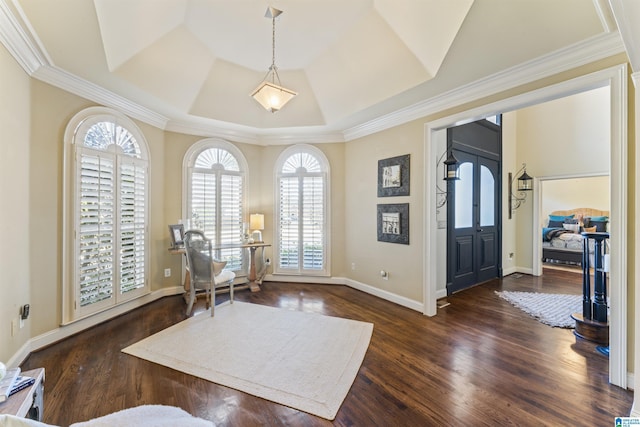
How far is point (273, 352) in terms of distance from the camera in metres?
2.58

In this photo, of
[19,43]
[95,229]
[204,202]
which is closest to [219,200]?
[204,202]

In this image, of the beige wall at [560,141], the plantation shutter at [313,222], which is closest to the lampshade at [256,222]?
the plantation shutter at [313,222]

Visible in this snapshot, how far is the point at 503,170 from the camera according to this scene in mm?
5691

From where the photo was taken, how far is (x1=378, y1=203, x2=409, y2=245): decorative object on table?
3844 millimetres

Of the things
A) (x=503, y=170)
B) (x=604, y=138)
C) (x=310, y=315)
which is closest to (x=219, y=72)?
(x=310, y=315)

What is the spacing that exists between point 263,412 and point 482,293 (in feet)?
13.7

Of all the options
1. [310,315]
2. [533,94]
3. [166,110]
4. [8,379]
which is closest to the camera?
[8,379]

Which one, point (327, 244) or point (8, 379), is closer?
point (8, 379)

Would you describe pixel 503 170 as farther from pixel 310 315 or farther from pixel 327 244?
pixel 310 315

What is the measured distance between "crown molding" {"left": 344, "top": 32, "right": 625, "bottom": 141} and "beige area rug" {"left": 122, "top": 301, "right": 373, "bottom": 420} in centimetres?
292

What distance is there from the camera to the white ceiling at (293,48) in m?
2.19

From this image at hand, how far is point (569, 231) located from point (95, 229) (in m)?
10.5

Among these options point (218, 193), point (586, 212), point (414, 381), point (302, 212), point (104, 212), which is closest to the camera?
point (414, 381)

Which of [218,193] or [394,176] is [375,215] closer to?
[394,176]
